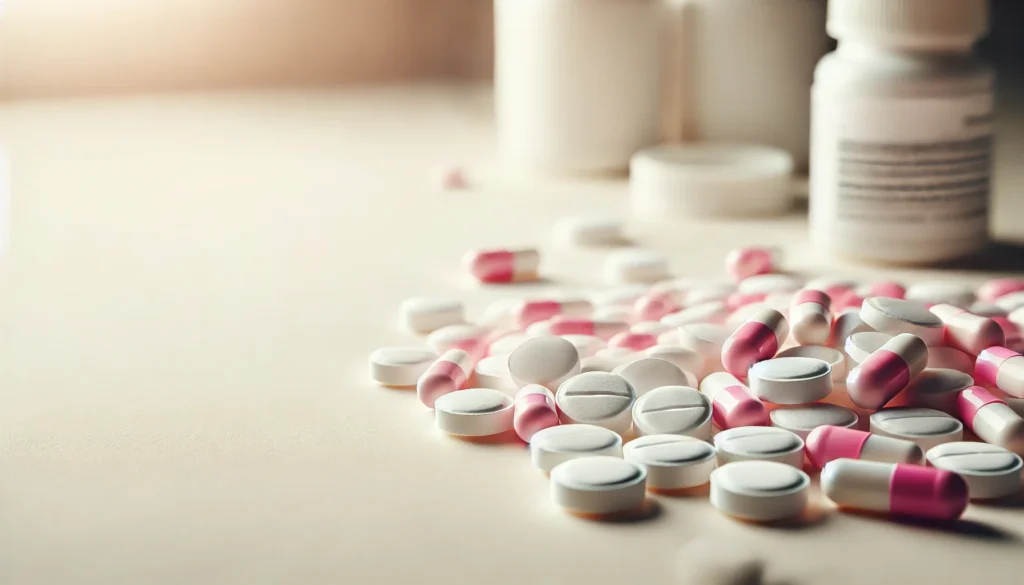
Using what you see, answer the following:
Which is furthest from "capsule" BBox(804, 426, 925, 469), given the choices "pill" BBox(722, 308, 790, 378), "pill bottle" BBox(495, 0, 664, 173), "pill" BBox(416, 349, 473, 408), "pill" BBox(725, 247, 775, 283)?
"pill bottle" BBox(495, 0, 664, 173)

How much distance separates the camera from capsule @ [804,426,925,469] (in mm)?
790

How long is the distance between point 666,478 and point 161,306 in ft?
1.99

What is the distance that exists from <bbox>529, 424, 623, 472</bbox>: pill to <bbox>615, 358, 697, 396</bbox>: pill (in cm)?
9

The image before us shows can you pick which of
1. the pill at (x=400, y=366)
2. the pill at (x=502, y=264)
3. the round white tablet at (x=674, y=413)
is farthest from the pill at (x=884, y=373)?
the pill at (x=502, y=264)

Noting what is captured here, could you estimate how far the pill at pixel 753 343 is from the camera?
0.92 meters

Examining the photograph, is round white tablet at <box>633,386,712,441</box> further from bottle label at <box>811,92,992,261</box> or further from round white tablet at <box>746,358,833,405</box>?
bottle label at <box>811,92,992,261</box>

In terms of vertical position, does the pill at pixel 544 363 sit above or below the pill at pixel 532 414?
above

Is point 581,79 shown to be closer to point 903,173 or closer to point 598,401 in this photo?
point 903,173

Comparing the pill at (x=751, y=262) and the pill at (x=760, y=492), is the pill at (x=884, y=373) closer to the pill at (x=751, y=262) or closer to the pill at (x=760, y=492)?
the pill at (x=760, y=492)

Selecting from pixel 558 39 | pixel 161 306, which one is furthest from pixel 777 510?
pixel 558 39

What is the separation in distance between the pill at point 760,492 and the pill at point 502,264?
0.53 metres

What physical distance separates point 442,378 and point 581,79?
744mm

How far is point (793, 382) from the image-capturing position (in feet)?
2.81

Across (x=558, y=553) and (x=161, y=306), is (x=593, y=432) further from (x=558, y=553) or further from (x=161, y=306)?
(x=161, y=306)
